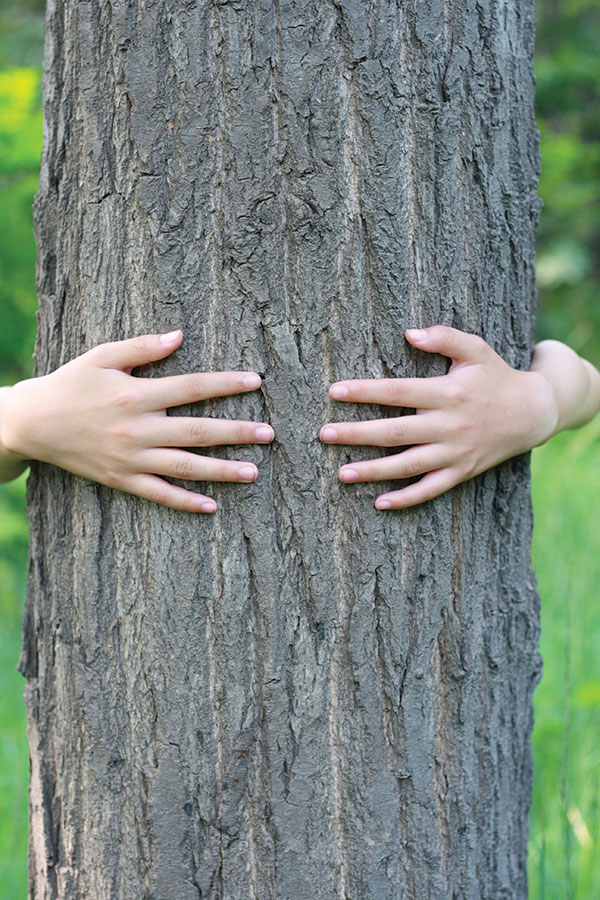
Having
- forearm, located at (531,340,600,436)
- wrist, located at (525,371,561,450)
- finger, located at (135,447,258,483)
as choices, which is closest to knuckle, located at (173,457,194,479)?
finger, located at (135,447,258,483)

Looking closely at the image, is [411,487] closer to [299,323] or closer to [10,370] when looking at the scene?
[299,323]

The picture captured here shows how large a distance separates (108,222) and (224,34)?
0.37 m

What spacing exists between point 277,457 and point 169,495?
20 centimetres

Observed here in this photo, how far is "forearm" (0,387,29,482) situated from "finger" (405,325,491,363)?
793 millimetres

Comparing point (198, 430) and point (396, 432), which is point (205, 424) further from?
point (396, 432)

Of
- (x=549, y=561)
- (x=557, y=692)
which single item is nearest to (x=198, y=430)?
(x=557, y=692)

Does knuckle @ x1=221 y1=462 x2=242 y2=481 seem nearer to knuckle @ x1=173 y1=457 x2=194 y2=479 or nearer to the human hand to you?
knuckle @ x1=173 y1=457 x2=194 y2=479

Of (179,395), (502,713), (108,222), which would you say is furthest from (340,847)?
(108,222)

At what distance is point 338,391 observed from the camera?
1.28 m

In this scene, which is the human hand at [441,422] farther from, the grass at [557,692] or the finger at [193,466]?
the grass at [557,692]

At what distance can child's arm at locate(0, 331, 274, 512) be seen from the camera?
127cm

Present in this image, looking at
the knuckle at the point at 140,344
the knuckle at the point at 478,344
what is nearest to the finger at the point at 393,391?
the knuckle at the point at 478,344

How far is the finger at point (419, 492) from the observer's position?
131 centimetres

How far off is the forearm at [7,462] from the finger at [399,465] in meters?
0.68
